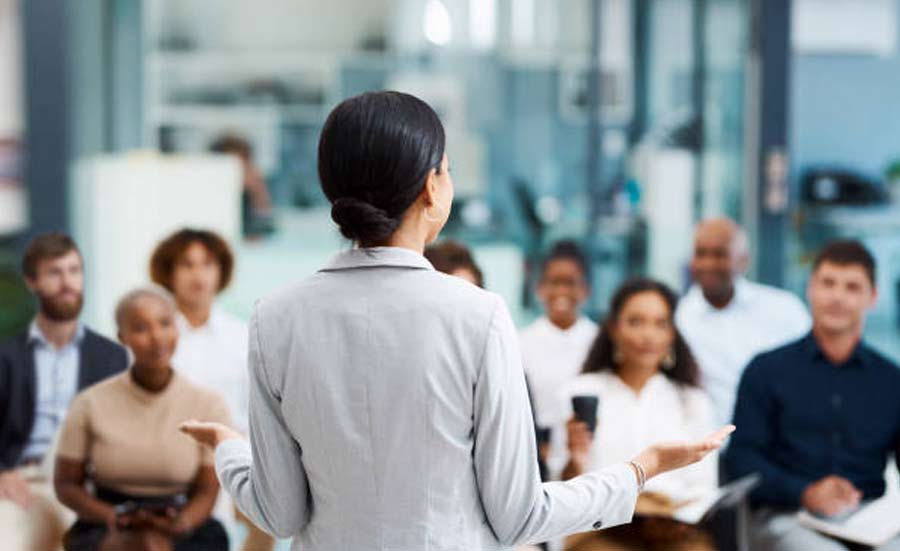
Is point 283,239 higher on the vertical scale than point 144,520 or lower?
higher

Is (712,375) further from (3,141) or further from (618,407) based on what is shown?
(3,141)

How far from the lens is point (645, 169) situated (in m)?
5.30

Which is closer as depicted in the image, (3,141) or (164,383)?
(164,383)

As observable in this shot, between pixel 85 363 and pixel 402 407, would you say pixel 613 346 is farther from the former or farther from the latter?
pixel 402 407

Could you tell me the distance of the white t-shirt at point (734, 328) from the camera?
4.03 m

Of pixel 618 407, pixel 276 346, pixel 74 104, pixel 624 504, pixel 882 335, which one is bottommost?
pixel 882 335

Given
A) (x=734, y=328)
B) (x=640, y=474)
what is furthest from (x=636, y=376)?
(x=640, y=474)

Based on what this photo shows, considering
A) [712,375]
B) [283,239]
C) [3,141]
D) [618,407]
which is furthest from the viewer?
[283,239]

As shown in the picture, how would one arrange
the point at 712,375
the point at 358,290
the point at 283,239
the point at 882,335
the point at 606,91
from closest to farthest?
the point at 358,290 < the point at 712,375 < the point at 283,239 < the point at 606,91 < the point at 882,335

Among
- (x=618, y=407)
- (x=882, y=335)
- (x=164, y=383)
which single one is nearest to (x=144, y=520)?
(x=164, y=383)

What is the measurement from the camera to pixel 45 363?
3412 millimetres

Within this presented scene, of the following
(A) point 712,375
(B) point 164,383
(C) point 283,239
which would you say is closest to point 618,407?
(A) point 712,375

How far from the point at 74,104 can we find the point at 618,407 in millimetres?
2280

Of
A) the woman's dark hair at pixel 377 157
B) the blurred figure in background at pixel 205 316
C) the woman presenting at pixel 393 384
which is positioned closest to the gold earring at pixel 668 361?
the blurred figure in background at pixel 205 316
